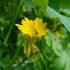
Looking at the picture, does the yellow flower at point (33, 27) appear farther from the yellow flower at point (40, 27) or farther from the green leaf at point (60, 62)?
the green leaf at point (60, 62)

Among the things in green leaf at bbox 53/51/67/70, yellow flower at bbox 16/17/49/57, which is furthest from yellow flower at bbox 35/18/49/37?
green leaf at bbox 53/51/67/70

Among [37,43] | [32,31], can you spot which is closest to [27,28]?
[32,31]

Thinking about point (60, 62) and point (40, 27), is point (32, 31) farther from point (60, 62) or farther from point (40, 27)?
point (60, 62)

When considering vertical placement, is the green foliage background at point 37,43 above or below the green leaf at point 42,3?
below

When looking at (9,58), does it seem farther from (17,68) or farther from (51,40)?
(51,40)

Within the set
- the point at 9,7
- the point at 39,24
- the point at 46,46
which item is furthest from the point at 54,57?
the point at 9,7

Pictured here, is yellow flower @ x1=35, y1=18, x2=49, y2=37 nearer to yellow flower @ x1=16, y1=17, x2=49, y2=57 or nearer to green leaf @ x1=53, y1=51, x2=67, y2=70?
yellow flower @ x1=16, y1=17, x2=49, y2=57

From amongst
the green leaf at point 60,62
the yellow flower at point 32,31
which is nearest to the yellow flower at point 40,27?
the yellow flower at point 32,31

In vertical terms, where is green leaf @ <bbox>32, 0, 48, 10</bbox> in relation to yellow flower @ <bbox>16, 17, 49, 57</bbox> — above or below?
above
